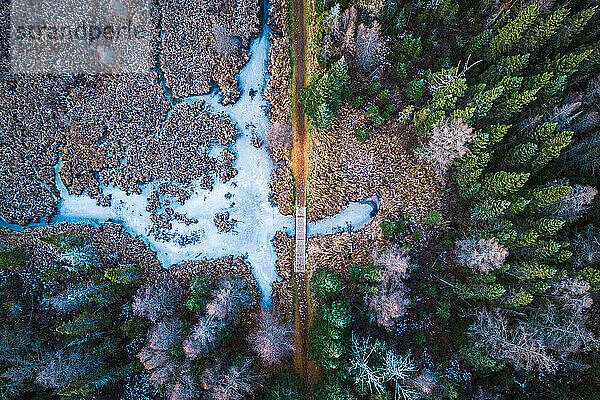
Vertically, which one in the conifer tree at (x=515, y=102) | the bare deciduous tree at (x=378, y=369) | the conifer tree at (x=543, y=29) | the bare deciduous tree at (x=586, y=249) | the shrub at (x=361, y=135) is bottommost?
the bare deciduous tree at (x=378, y=369)

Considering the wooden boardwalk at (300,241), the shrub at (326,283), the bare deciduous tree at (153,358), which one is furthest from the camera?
the wooden boardwalk at (300,241)

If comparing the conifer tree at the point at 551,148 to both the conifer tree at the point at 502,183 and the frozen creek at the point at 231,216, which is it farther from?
the frozen creek at the point at 231,216

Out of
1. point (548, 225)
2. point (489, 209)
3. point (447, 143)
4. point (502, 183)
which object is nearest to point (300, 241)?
point (447, 143)

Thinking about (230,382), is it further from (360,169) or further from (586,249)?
(586,249)

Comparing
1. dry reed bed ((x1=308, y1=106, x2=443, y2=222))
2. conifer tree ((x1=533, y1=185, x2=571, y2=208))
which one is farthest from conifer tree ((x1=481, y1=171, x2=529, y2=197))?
dry reed bed ((x1=308, y1=106, x2=443, y2=222))

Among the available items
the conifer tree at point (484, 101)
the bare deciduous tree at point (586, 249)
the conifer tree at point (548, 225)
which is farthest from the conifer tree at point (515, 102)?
the bare deciduous tree at point (586, 249)

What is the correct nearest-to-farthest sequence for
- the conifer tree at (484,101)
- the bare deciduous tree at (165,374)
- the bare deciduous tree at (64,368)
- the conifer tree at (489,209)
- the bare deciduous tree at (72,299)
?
the bare deciduous tree at (64,368), the bare deciduous tree at (165,374), the conifer tree at (489,209), the conifer tree at (484,101), the bare deciduous tree at (72,299)
